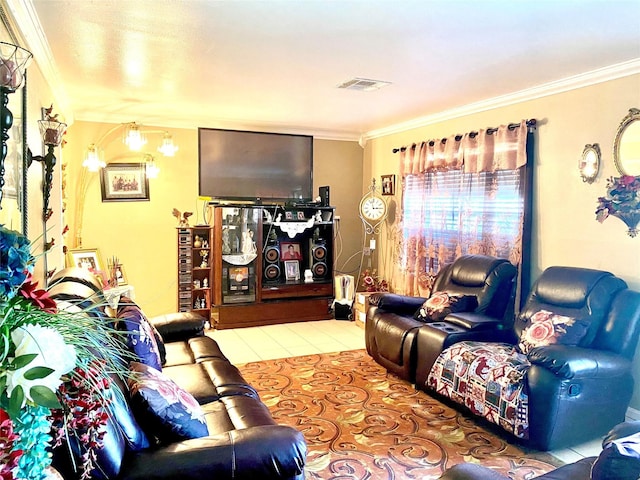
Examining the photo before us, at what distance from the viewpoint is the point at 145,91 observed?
422cm

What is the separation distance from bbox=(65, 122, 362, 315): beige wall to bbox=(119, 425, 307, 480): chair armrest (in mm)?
4228

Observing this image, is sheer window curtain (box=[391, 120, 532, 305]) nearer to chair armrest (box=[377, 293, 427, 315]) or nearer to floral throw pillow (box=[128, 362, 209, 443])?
chair armrest (box=[377, 293, 427, 315])

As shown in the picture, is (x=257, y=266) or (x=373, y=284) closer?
(x=257, y=266)

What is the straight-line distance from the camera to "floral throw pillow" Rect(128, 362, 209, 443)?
1746 millimetres

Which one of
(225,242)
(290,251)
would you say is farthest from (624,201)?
(225,242)

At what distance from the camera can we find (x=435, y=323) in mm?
3816

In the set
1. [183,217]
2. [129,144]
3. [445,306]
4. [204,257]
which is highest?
[129,144]

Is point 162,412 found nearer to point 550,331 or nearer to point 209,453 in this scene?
point 209,453

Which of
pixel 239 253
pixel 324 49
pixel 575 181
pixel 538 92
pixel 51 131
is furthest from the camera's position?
pixel 239 253

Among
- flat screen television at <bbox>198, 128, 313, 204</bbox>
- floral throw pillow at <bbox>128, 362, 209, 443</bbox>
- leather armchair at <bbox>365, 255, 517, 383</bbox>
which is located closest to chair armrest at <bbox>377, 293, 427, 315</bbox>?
leather armchair at <bbox>365, 255, 517, 383</bbox>

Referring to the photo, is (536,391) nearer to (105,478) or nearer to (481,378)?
(481,378)

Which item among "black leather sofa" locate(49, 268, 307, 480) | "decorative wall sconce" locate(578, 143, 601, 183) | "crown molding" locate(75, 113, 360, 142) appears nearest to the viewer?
"black leather sofa" locate(49, 268, 307, 480)

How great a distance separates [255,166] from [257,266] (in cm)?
129

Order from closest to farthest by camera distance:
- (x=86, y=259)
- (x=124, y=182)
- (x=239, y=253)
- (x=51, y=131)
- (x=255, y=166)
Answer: (x=51, y=131) < (x=86, y=259) < (x=124, y=182) < (x=239, y=253) < (x=255, y=166)
